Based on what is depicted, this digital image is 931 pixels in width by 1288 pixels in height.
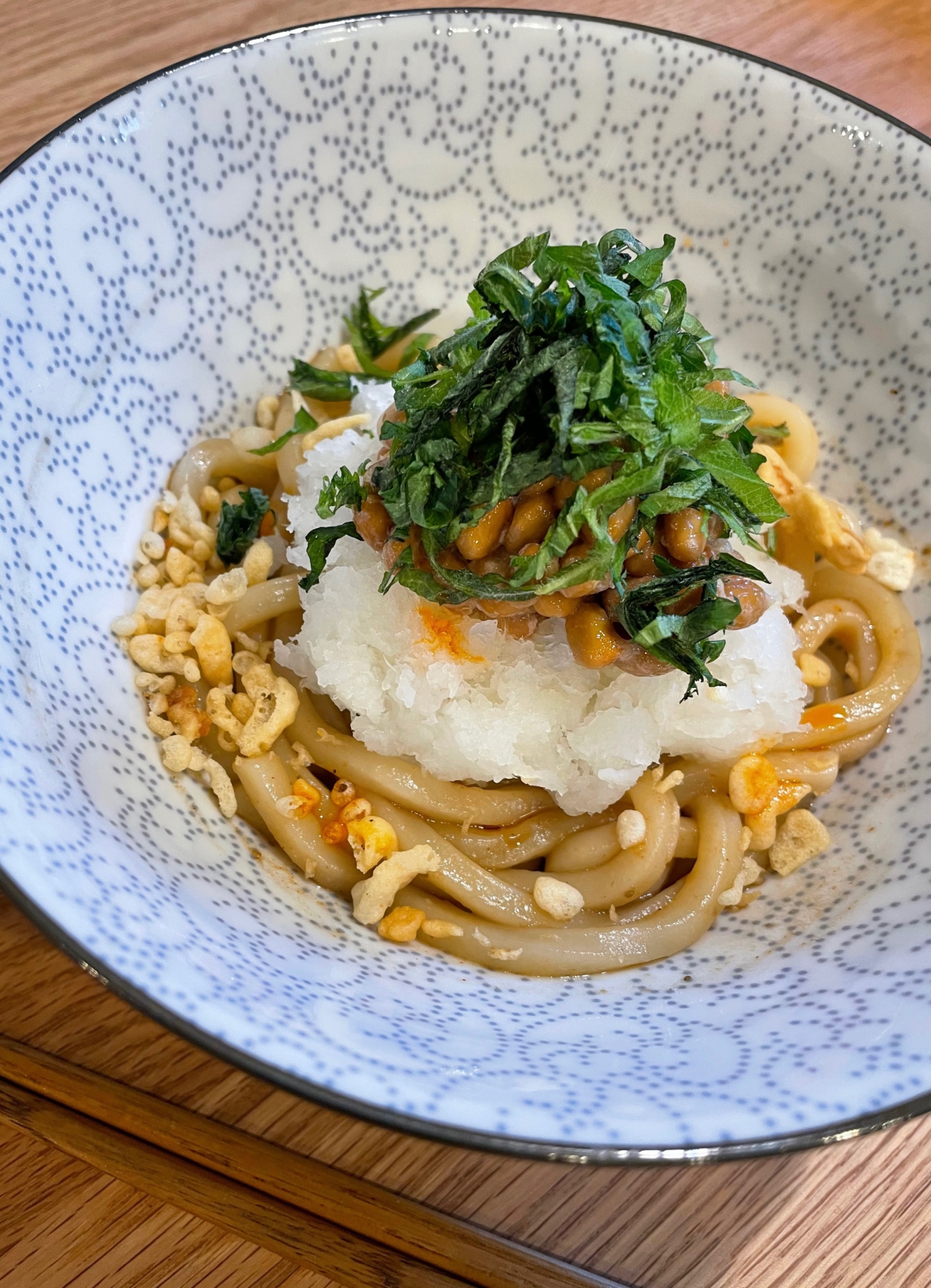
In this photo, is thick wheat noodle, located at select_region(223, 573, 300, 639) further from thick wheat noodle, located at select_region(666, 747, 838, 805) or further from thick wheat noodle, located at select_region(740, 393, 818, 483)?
thick wheat noodle, located at select_region(740, 393, 818, 483)

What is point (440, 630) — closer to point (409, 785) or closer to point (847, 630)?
point (409, 785)

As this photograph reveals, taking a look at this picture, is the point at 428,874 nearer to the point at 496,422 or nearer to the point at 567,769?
the point at 567,769

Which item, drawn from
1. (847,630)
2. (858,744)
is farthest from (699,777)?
(847,630)

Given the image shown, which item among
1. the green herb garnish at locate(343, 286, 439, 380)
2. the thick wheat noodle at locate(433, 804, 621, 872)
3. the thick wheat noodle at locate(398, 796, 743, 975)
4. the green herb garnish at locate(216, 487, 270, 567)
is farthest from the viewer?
the green herb garnish at locate(343, 286, 439, 380)

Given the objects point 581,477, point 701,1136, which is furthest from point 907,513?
point 701,1136

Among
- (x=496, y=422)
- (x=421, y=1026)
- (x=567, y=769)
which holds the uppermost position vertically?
(x=496, y=422)

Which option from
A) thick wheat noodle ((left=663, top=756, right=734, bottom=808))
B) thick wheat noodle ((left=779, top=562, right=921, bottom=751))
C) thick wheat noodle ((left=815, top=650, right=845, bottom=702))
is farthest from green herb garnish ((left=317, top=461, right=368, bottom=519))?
thick wheat noodle ((left=815, top=650, right=845, bottom=702))
